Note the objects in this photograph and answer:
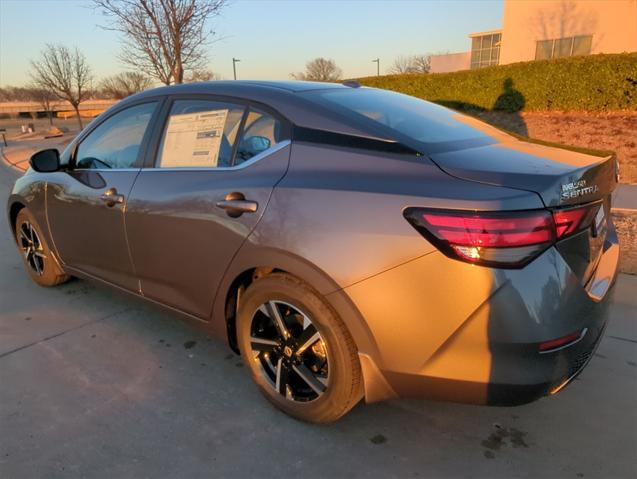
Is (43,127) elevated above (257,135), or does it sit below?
below

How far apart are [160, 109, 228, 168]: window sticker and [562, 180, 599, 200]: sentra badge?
1648 mm

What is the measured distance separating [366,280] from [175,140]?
5.09 ft

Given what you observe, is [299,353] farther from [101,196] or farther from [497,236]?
[101,196]

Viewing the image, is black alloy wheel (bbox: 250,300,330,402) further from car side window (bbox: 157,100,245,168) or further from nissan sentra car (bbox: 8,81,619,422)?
car side window (bbox: 157,100,245,168)

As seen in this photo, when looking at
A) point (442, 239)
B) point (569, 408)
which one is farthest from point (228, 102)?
point (569, 408)

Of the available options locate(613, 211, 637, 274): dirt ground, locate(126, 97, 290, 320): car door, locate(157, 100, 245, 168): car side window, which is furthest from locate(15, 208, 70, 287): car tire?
locate(613, 211, 637, 274): dirt ground

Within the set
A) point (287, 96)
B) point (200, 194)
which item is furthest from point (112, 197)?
point (287, 96)

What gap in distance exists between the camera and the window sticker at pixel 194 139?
254cm

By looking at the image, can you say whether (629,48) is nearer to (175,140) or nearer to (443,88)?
(443,88)

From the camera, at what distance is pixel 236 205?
2250 millimetres

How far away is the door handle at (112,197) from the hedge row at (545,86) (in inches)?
457

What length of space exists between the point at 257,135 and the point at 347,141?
0.54m

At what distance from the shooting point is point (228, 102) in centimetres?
253

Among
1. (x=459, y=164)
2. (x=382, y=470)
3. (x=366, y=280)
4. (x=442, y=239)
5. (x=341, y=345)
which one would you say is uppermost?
(x=459, y=164)
